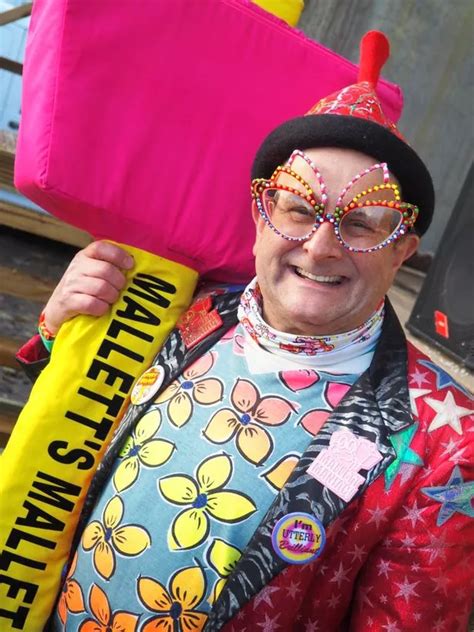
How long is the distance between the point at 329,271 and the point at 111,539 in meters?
0.55

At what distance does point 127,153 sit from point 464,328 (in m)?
1.46

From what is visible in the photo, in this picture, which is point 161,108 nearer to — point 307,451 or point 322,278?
point 322,278

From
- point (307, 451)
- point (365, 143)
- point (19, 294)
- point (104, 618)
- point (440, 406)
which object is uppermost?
point (365, 143)

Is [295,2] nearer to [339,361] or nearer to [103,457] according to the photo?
[339,361]

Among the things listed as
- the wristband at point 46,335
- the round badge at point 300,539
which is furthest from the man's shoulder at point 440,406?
the wristband at point 46,335

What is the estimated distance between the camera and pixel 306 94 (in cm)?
128

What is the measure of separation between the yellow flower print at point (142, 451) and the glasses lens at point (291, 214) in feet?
1.26

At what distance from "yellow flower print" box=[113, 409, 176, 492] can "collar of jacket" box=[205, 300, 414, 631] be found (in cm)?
22

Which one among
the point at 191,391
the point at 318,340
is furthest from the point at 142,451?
the point at 318,340

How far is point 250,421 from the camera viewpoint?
1.08 m

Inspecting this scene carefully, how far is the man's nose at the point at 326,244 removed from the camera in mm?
1026

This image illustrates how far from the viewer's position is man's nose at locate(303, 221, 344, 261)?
103 centimetres

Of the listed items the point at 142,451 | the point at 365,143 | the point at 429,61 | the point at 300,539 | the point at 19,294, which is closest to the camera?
the point at 300,539

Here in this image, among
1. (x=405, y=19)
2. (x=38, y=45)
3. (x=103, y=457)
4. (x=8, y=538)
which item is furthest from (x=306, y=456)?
(x=405, y=19)
